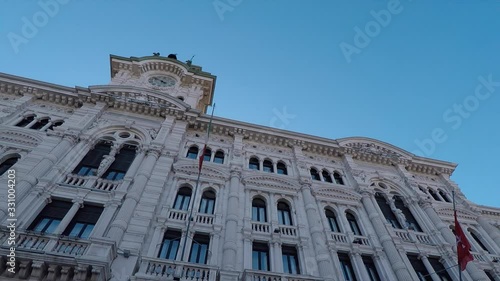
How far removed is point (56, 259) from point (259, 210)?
11016mm

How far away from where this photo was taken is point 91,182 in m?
16.6

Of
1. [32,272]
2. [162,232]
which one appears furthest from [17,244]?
[162,232]

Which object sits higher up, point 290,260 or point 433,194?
point 433,194

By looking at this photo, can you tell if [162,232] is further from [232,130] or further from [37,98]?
[37,98]

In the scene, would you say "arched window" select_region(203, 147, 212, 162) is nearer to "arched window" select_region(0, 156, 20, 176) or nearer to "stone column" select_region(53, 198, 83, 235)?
"stone column" select_region(53, 198, 83, 235)

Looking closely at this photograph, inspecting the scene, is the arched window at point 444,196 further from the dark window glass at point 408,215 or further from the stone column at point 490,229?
the dark window glass at point 408,215

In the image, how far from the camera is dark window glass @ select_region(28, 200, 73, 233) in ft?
46.3

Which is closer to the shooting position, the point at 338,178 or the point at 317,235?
the point at 317,235

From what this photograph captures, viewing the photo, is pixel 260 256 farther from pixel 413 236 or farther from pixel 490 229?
pixel 490 229

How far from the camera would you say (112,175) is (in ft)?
59.2

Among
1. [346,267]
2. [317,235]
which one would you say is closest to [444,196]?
[346,267]

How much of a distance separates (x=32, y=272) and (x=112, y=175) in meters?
7.55

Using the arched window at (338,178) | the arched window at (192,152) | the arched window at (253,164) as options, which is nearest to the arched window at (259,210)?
the arched window at (253,164)

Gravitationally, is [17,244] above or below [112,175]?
below
